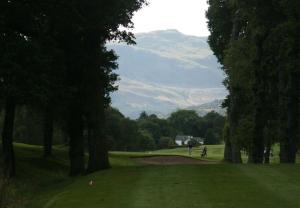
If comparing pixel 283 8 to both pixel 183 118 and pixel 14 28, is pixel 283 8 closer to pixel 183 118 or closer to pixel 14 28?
pixel 14 28

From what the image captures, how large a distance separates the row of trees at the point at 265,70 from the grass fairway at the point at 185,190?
9.76 m

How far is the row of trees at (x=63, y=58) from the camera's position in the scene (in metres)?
24.3

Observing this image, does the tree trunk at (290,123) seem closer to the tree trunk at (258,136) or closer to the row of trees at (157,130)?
the tree trunk at (258,136)

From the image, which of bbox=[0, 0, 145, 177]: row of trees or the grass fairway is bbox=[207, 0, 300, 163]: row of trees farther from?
the grass fairway

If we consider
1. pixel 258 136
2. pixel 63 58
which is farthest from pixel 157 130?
pixel 63 58

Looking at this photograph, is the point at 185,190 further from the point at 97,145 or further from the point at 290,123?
the point at 290,123

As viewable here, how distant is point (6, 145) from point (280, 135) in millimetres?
16489

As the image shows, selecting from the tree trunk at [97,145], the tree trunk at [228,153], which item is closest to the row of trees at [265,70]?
the tree trunk at [228,153]

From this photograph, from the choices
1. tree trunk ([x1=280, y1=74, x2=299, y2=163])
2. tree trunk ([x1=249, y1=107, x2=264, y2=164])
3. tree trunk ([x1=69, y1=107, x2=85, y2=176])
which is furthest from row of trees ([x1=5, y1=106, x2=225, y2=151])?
tree trunk ([x1=280, y1=74, x2=299, y2=163])

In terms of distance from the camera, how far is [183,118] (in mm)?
195750

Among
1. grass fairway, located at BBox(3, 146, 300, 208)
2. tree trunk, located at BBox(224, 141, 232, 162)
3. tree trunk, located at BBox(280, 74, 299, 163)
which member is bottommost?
grass fairway, located at BBox(3, 146, 300, 208)

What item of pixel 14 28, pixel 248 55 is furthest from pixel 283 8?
pixel 14 28

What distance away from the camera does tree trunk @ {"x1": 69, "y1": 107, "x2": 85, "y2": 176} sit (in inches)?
1190

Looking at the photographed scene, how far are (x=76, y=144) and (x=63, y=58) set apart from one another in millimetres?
5327
